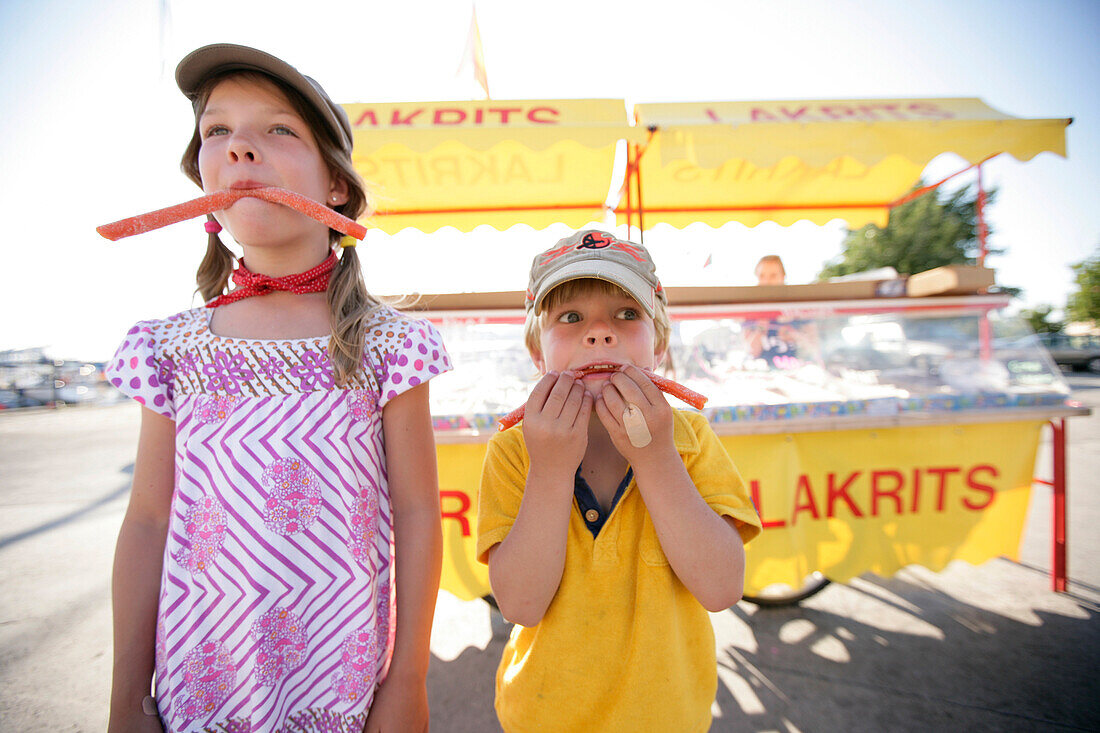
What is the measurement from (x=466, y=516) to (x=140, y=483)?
146 cm

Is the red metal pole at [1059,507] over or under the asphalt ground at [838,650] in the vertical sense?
over

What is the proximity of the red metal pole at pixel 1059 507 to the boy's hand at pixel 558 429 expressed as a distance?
313 centimetres

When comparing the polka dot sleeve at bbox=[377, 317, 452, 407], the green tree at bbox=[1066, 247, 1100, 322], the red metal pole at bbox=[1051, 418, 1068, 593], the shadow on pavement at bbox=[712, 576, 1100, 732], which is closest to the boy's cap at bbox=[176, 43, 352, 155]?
the polka dot sleeve at bbox=[377, 317, 452, 407]

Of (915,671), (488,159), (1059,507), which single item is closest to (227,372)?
(488,159)

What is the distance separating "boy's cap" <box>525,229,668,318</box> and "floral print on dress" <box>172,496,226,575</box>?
79 centimetres

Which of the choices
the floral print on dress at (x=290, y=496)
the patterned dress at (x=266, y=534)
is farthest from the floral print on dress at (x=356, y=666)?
the floral print on dress at (x=290, y=496)

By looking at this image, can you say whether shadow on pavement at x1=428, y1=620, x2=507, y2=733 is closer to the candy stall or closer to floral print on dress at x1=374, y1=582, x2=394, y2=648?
the candy stall

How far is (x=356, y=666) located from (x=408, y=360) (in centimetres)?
64

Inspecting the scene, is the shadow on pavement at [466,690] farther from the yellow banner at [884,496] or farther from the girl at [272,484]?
Result: the yellow banner at [884,496]

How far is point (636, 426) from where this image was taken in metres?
0.83

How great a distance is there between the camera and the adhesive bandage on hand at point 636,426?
833 mm

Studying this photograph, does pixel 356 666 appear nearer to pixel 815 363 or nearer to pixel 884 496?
pixel 884 496

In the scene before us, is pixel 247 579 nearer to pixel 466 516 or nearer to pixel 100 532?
pixel 466 516

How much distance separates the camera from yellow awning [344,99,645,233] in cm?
265
